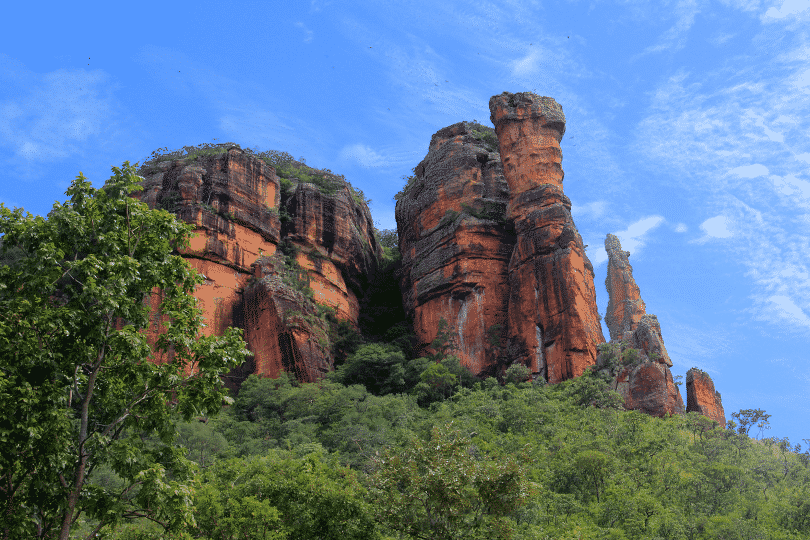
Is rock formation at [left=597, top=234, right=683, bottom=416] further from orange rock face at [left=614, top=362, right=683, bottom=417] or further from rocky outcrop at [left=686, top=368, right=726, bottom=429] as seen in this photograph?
rocky outcrop at [left=686, top=368, right=726, bottom=429]

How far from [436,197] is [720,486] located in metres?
32.1

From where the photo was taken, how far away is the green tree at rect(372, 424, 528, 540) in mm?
16734

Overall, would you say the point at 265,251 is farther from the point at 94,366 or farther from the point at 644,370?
the point at 94,366

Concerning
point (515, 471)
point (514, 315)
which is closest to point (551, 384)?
point (514, 315)

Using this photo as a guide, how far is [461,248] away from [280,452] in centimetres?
2654

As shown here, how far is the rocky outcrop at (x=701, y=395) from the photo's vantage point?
142ft

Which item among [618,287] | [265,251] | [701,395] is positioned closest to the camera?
[701,395]

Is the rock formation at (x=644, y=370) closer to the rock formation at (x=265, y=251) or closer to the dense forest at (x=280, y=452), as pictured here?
the dense forest at (x=280, y=452)

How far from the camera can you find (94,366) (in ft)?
36.6

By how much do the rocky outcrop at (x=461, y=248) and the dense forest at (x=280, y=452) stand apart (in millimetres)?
10909

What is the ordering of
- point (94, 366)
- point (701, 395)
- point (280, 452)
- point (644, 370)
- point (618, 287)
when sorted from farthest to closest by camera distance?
point (618, 287)
point (701, 395)
point (644, 370)
point (280, 452)
point (94, 366)

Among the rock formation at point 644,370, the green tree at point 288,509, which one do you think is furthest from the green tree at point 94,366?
the rock formation at point 644,370

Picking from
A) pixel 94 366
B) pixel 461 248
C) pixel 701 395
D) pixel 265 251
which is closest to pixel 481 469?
pixel 94 366

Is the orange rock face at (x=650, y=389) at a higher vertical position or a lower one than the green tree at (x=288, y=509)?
higher
